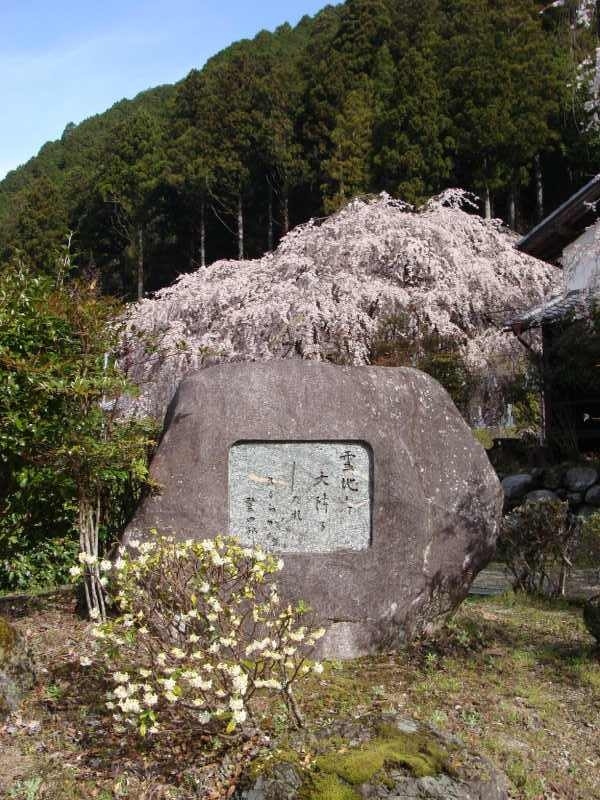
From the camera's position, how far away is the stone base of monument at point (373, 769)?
10.1ft

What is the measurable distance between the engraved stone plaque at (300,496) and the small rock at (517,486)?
26.9 ft

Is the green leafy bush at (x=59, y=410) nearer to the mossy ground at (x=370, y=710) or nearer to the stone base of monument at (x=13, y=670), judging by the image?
the mossy ground at (x=370, y=710)

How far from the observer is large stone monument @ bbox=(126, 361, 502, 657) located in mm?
5430

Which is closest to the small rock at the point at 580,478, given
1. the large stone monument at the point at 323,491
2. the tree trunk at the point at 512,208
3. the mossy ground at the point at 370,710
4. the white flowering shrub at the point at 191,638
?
the mossy ground at the point at 370,710

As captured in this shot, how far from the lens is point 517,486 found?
521 inches

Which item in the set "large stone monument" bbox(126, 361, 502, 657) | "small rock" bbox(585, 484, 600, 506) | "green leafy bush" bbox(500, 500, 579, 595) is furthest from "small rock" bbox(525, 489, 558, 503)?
"large stone monument" bbox(126, 361, 502, 657)

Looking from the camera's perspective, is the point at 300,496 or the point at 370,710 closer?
the point at 370,710

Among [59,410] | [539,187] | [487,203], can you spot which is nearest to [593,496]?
[59,410]

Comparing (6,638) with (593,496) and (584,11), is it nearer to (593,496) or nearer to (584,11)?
(584,11)

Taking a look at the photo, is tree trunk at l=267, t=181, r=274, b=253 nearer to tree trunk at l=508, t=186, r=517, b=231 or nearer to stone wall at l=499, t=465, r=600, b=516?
tree trunk at l=508, t=186, r=517, b=231

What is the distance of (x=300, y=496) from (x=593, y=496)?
8.26 m

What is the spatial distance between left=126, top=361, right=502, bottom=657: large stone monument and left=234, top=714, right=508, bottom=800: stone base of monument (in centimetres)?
191

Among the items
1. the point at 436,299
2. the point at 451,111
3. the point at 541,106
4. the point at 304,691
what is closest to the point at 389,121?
the point at 451,111

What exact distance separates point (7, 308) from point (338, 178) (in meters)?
20.2
